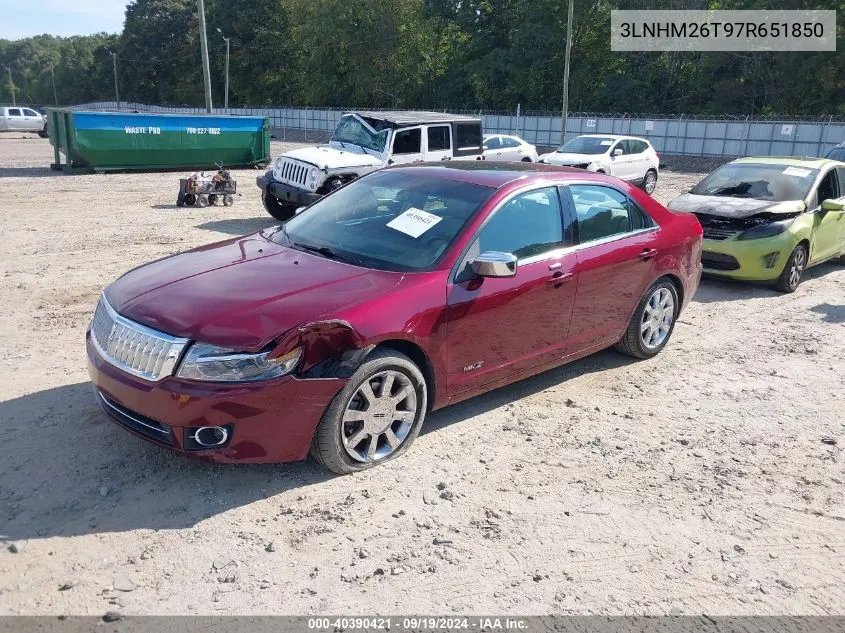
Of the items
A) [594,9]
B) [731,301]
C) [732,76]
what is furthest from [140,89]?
[731,301]

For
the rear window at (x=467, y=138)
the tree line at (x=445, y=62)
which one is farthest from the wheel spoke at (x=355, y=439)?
the tree line at (x=445, y=62)

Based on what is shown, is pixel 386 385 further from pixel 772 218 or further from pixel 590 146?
pixel 590 146

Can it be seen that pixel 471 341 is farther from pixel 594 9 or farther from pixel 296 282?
pixel 594 9

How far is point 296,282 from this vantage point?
3.90 metres

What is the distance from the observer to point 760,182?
9.15 metres

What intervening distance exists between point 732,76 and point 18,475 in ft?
166

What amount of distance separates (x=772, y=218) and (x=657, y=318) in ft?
11.7

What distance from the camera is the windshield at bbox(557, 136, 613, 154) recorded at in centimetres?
1872

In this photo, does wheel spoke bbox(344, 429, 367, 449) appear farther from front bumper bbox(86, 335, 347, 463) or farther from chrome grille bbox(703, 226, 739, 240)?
chrome grille bbox(703, 226, 739, 240)

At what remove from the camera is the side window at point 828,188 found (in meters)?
8.98

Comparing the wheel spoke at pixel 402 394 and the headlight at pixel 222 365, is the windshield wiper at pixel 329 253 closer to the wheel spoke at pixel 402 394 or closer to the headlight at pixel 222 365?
the wheel spoke at pixel 402 394

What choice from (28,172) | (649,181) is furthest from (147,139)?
(649,181)

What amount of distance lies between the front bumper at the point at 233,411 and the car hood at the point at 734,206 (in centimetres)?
656

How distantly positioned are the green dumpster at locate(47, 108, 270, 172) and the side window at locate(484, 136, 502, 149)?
25.0ft
